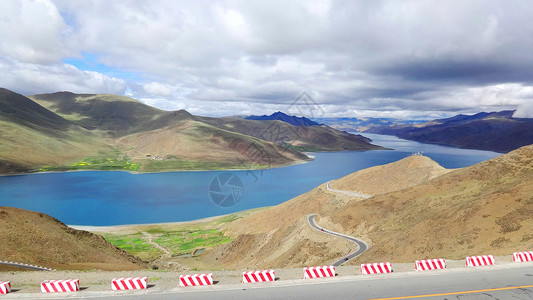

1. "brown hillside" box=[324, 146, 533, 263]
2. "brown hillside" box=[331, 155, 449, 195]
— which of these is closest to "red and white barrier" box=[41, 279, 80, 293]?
"brown hillside" box=[324, 146, 533, 263]

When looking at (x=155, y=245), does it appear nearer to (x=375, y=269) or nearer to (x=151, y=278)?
(x=151, y=278)

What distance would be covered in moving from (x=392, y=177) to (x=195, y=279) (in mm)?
91634

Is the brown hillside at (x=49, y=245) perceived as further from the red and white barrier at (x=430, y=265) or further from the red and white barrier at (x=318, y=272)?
the red and white barrier at (x=430, y=265)

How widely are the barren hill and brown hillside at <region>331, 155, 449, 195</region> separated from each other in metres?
2.67

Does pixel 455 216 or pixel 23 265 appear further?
pixel 455 216

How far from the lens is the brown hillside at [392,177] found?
306 ft

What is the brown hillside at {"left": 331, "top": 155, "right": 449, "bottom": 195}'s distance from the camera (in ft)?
306

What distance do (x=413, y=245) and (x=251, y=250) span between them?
35.4 metres

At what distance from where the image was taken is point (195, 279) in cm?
2295

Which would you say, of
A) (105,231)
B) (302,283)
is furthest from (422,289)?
(105,231)

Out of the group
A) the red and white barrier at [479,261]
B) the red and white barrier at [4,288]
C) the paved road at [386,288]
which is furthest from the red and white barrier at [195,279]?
the red and white barrier at [479,261]

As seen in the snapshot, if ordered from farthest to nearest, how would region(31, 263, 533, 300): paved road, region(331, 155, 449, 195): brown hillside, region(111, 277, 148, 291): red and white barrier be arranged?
region(331, 155, 449, 195): brown hillside, region(111, 277, 148, 291): red and white barrier, region(31, 263, 533, 300): paved road

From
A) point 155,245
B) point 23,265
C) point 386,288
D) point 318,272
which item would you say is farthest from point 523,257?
point 155,245

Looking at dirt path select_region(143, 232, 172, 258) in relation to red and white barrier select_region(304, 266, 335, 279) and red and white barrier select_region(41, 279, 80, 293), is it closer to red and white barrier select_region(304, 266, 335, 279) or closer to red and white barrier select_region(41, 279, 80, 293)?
red and white barrier select_region(41, 279, 80, 293)
